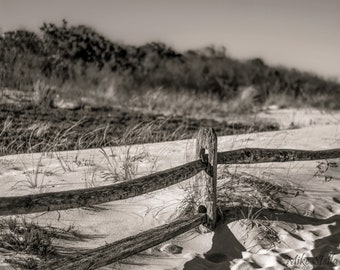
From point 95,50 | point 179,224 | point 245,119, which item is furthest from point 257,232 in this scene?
point 95,50

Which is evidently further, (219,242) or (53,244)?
(219,242)

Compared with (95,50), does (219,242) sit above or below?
below

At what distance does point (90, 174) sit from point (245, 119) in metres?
9.27

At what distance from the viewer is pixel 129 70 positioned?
21.1 m

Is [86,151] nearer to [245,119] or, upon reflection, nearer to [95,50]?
[245,119]

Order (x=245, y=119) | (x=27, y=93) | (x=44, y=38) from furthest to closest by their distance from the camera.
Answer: (x=44, y=38) < (x=245, y=119) < (x=27, y=93)

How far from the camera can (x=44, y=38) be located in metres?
→ 18.0

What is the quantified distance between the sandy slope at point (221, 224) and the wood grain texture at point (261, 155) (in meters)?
0.43

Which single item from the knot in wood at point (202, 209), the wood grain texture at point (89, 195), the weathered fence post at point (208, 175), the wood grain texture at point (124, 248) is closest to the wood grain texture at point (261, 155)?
the weathered fence post at point (208, 175)

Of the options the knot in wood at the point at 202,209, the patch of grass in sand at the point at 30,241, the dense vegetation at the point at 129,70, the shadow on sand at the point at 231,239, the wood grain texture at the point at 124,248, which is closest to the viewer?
the wood grain texture at the point at 124,248

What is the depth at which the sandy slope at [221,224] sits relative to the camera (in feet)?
14.0

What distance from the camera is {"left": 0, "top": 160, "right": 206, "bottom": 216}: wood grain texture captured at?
3.03 meters

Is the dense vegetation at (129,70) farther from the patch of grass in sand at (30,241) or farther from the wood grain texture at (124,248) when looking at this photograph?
the wood grain texture at (124,248)

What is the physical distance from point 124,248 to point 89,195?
1.82 feet
